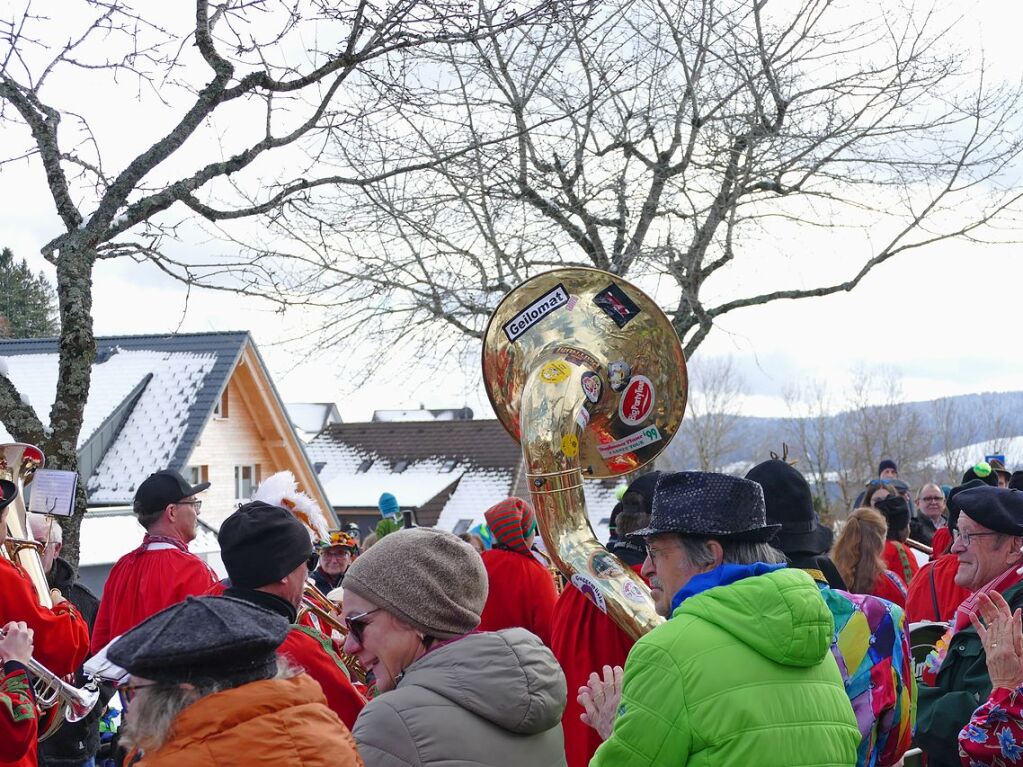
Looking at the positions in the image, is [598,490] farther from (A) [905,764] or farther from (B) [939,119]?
(A) [905,764]

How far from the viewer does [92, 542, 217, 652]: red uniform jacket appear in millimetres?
5055

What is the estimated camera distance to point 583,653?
396cm

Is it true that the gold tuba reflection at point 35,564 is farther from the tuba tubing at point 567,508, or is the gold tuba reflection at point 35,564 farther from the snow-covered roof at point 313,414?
the snow-covered roof at point 313,414

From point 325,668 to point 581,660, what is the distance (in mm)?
1197

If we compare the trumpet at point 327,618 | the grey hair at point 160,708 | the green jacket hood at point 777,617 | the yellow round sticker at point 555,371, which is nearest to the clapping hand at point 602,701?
the green jacket hood at point 777,617

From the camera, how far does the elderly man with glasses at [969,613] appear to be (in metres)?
3.41

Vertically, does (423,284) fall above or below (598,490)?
above

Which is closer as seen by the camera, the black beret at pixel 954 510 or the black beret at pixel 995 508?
the black beret at pixel 995 508

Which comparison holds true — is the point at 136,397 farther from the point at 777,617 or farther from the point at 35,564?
the point at 777,617

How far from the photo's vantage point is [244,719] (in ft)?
6.17

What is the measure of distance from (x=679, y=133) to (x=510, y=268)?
6.38 ft

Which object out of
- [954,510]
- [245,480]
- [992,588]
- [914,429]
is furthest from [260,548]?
[914,429]

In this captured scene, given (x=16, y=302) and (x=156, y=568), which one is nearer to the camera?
(x=156, y=568)

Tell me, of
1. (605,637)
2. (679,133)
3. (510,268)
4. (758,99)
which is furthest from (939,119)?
(605,637)
